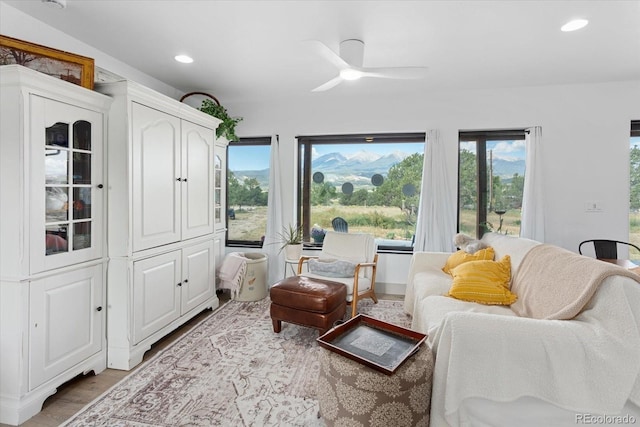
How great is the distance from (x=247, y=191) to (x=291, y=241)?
1156 millimetres

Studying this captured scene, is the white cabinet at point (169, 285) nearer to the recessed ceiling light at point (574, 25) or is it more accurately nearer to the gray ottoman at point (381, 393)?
the gray ottoman at point (381, 393)

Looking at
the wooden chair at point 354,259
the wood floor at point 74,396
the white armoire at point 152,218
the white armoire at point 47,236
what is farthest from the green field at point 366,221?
the white armoire at point 47,236

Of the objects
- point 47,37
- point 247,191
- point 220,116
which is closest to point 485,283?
point 220,116

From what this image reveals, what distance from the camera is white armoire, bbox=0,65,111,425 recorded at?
184 centimetres

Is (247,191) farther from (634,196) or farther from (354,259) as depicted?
(634,196)

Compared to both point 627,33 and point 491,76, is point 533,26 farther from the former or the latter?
point 491,76

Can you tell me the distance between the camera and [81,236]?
87.6 inches

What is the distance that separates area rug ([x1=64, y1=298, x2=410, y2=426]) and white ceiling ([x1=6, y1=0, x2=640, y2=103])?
2522mm

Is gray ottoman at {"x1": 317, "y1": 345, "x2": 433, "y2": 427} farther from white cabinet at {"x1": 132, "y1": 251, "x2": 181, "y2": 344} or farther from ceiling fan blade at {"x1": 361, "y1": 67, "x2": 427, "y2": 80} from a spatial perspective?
ceiling fan blade at {"x1": 361, "y1": 67, "x2": 427, "y2": 80}

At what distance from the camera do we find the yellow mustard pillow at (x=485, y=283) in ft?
7.76

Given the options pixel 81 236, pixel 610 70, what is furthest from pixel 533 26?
pixel 81 236

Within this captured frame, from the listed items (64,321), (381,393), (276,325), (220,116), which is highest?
(220,116)

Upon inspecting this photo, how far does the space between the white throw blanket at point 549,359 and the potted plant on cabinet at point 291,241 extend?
2553 mm

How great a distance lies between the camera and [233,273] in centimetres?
378
